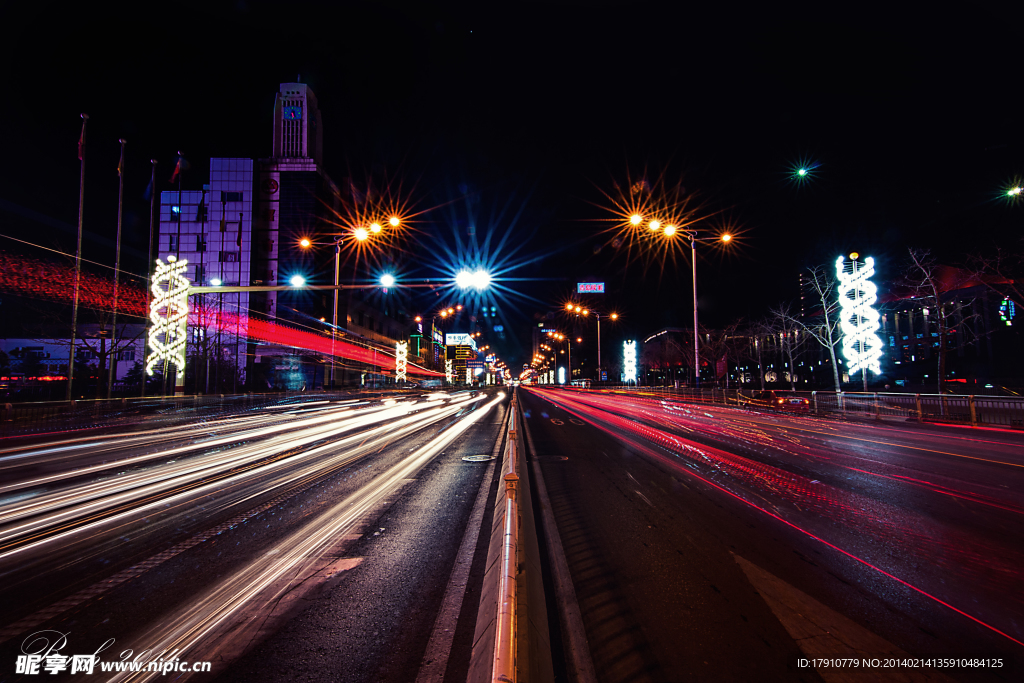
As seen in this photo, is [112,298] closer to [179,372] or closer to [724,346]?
[179,372]

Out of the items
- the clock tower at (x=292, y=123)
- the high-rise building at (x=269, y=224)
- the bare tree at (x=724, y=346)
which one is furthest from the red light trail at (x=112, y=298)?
the bare tree at (x=724, y=346)

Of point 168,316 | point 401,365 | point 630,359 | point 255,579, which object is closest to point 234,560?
point 255,579

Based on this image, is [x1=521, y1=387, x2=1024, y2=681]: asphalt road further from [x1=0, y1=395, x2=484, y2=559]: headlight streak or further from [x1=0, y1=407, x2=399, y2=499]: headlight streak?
[x1=0, y1=407, x2=399, y2=499]: headlight streak

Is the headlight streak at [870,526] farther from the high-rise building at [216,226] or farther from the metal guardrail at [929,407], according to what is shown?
the high-rise building at [216,226]

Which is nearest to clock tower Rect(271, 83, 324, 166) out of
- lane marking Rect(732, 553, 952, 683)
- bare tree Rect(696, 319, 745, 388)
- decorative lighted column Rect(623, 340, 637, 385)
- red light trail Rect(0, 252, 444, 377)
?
red light trail Rect(0, 252, 444, 377)

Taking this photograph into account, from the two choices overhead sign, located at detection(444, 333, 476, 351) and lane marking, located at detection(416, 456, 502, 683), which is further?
overhead sign, located at detection(444, 333, 476, 351)

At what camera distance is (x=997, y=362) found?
43.9m

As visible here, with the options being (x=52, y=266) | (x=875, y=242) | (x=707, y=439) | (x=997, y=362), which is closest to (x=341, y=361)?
(x=52, y=266)

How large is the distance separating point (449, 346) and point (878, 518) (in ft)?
440

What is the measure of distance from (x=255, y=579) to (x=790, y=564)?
206 inches

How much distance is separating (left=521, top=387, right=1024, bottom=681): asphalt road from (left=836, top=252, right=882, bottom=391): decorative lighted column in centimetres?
2582

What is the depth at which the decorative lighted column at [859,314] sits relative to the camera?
30703mm

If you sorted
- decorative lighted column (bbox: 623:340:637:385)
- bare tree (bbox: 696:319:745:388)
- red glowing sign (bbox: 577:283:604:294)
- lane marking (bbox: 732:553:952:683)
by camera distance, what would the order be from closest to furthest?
1. lane marking (bbox: 732:553:952:683)
2. red glowing sign (bbox: 577:283:604:294)
3. bare tree (bbox: 696:319:745:388)
4. decorative lighted column (bbox: 623:340:637:385)

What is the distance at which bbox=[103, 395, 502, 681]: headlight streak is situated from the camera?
10.3 ft
